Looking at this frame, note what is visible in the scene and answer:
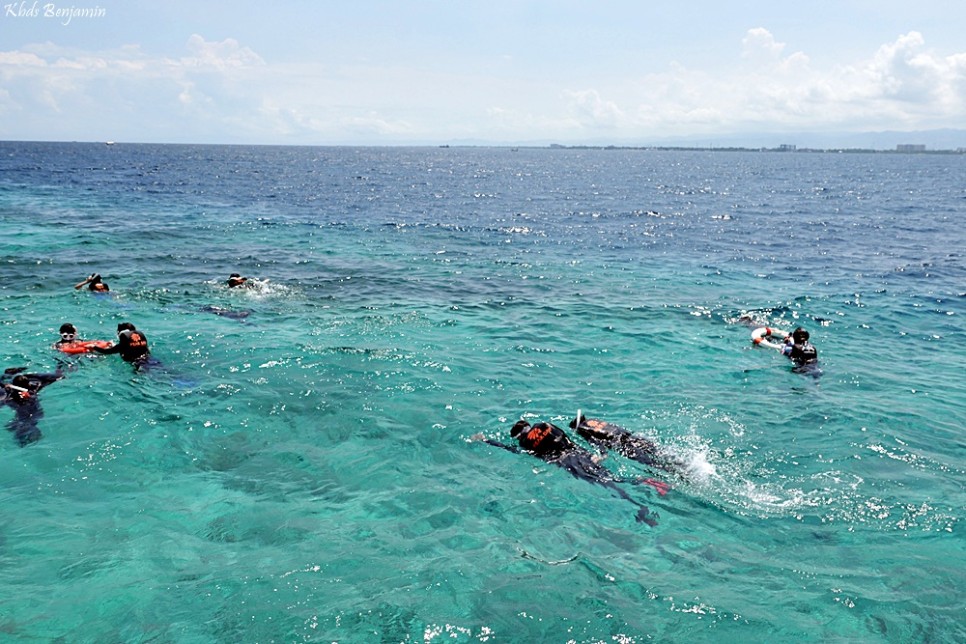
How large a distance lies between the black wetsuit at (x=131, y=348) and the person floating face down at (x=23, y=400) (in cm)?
169

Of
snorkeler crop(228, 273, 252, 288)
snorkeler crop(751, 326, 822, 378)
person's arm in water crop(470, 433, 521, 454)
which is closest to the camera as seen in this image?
person's arm in water crop(470, 433, 521, 454)

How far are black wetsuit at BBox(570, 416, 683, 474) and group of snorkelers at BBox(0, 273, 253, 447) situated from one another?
1187cm

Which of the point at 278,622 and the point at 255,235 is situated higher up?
the point at 255,235

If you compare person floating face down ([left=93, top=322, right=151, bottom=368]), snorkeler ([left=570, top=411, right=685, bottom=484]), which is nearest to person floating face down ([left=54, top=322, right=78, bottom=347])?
person floating face down ([left=93, top=322, right=151, bottom=368])

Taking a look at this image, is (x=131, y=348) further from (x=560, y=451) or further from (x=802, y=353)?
(x=802, y=353)

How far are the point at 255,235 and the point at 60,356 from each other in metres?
24.9

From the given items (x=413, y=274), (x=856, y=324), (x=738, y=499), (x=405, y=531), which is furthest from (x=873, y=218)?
(x=405, y=531)

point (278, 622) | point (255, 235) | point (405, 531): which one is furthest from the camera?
point (255, 235)

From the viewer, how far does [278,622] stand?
26.7 ft

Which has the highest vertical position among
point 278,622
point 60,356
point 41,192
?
point 41,192

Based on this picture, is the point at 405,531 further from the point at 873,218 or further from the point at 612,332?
the point at 873,218

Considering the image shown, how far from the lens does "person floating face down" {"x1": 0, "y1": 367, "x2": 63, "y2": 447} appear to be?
1316 centimetres

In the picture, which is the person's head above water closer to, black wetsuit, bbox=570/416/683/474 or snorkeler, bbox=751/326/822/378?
black wetsuit, bbox=570/416/683/474

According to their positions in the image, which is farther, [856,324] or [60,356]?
[856,324]
